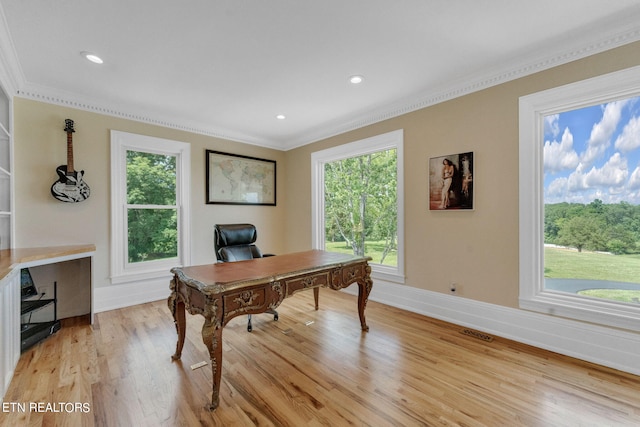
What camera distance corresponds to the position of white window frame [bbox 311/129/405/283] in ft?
11.1

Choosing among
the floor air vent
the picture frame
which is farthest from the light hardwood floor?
the picture frame

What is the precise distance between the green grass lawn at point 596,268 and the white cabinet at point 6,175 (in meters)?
5.10

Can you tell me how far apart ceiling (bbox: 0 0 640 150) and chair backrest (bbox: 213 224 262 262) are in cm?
155

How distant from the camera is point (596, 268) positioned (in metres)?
2.26

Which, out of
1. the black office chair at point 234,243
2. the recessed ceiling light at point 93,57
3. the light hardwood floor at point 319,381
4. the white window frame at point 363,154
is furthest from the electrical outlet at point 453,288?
the recessed ceiling light at point 93,57

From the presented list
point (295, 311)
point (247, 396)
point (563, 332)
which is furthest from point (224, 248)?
point (563, 332)

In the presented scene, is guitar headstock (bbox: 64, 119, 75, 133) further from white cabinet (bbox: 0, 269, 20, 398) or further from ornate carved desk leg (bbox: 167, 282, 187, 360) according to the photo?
ornate carved desk leg (bbox: 167, 282, 187, 360)

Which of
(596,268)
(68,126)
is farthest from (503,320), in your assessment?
(68,126)

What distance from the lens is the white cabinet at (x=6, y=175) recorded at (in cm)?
262

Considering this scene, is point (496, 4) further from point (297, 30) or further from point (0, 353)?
point (0, 353)

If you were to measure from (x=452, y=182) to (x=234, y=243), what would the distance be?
256 centimetres

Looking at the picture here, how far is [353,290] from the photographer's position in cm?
394

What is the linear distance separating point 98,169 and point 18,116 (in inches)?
31.6

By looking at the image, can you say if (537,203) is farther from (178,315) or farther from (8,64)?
(8,64)
